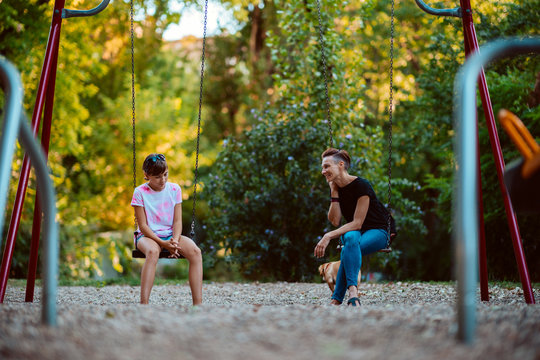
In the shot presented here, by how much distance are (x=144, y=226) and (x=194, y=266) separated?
47 centimetres

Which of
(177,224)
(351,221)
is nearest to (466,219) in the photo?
(351,221)

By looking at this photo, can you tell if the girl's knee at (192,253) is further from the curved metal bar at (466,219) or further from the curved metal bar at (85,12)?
the curved metal bar at (466,219)

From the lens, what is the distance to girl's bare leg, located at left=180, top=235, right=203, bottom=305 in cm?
390

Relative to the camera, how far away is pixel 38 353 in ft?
5.79

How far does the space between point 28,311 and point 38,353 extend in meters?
1.13

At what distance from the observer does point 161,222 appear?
13.4ft

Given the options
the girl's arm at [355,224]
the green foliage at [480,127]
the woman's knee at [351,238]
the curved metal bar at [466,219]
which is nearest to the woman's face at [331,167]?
the girl's arm at [355,224]

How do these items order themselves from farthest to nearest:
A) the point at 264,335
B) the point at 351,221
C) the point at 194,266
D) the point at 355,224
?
1. the point at 351,221
2. the point at 355,224
3. the point at 194,266
4. the point at 264,335

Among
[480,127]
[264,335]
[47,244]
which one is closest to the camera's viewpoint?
[264,335]

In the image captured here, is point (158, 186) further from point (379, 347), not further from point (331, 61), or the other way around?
point (331, 61)

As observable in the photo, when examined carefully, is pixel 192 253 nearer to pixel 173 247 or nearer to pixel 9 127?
pixel 173 247

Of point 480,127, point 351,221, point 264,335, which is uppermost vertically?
point 480,127

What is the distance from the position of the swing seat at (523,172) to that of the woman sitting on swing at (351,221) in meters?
1.51

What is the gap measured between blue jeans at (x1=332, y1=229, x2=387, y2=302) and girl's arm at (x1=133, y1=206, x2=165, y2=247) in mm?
1313
